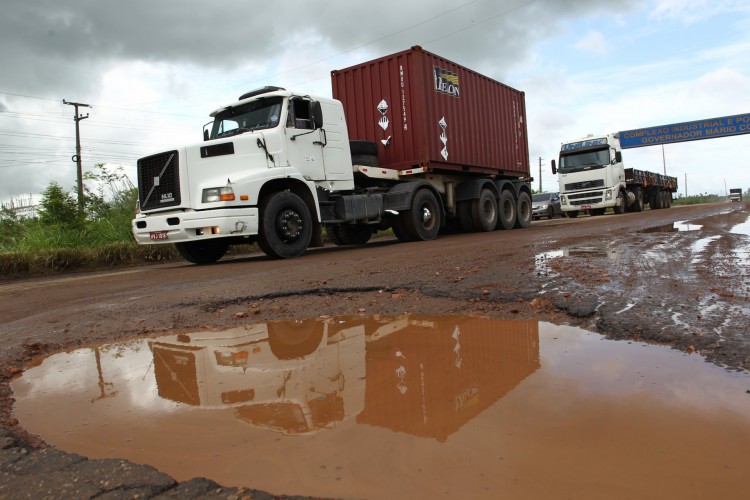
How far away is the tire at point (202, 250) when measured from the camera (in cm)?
867

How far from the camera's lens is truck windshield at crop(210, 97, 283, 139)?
A: 327 inches

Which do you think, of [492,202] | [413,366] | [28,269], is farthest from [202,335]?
[492,202]

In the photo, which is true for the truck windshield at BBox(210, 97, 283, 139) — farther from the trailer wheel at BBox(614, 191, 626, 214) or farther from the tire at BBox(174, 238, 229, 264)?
the trailer wheel at BBox(614, 191, 626, 214)

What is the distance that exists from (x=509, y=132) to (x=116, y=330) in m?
12.2

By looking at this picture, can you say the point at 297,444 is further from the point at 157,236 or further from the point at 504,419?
the point at 157,236

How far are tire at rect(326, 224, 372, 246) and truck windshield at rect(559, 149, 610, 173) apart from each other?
466 inches

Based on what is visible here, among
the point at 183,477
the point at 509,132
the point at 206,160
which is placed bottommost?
the point at 183,477

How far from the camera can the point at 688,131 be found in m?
38.1

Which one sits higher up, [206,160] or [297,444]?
[206,160]

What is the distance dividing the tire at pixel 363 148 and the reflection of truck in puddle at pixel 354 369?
21.8 ft

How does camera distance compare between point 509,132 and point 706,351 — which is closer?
point 706,351

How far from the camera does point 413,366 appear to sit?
100 inches

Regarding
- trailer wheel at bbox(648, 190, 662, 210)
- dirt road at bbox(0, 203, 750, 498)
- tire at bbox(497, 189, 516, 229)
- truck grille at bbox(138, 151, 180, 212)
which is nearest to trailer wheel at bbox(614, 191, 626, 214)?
trailer wheel at bbox(648, 190, 662, 210)

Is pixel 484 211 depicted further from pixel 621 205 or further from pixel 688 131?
pixel 688 131
